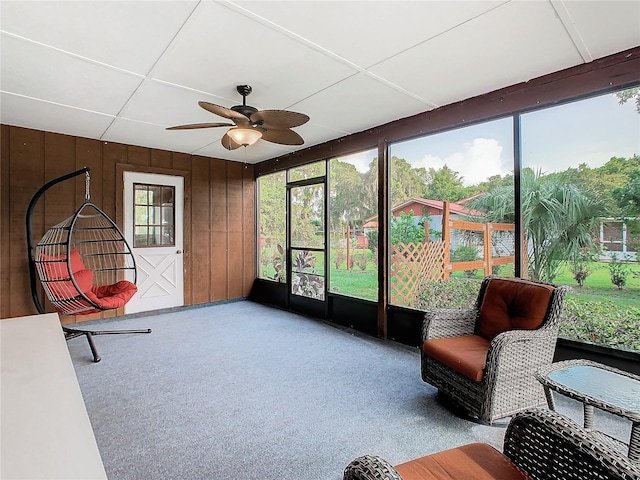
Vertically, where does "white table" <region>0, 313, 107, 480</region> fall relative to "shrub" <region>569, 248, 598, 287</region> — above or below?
below

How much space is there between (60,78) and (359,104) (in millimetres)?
2585

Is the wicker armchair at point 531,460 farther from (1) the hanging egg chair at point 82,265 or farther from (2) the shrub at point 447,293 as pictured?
(1) the hanging egg chair at point 82,265

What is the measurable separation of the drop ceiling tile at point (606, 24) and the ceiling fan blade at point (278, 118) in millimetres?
1698

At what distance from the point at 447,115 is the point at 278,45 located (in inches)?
75.6

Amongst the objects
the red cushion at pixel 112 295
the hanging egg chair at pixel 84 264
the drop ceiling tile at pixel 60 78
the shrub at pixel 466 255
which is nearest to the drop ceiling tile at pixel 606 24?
the shrub at pixel 466 255

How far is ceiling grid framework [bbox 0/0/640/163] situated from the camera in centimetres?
192

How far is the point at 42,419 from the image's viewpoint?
0.93 m

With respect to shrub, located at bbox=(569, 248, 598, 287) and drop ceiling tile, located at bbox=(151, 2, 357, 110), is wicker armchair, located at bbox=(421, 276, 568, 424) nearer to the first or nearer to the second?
shrub, located at bbox=(569, 248, 598, 287)

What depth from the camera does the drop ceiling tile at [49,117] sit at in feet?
11.0

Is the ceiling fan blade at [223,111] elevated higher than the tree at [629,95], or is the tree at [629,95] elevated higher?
the tree at [629,95]

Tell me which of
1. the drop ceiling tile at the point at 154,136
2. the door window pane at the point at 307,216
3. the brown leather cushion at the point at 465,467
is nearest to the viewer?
the brown leather cushion at the point at 465,467

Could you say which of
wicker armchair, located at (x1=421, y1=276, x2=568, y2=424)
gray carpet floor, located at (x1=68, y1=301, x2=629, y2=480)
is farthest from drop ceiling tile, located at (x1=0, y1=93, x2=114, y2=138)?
wicker armchair, located at (x1=421, y1=276, x2=568, y2=424)

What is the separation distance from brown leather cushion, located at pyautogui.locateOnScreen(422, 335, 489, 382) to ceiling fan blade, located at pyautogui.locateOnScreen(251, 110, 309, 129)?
6.33 ft

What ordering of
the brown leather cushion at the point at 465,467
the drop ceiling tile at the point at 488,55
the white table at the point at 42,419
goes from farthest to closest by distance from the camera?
the drop ceiling tile at the point at 488,55
the brown leather cushion at the point at 465,467
the white table at the point at 42,419
